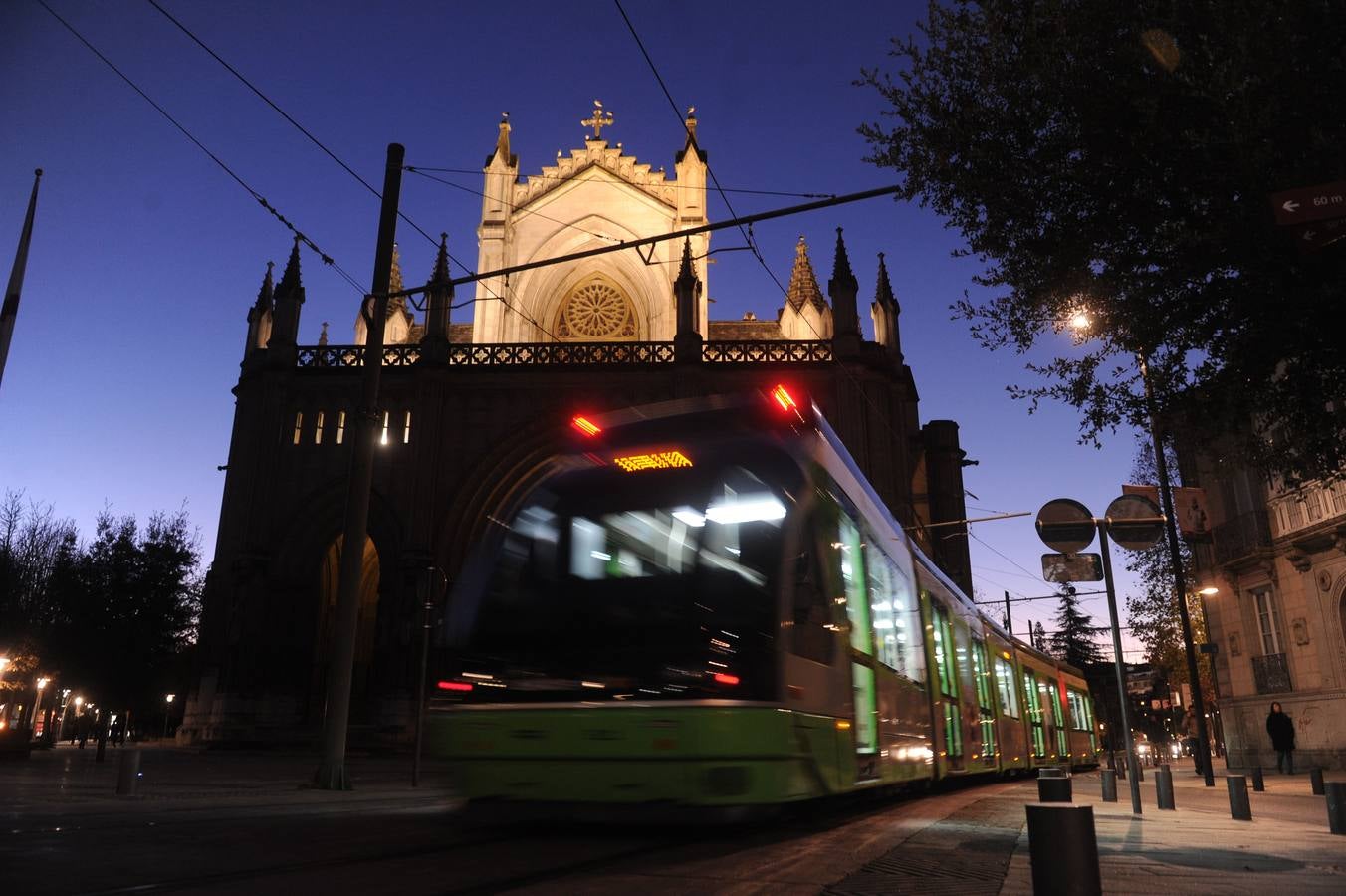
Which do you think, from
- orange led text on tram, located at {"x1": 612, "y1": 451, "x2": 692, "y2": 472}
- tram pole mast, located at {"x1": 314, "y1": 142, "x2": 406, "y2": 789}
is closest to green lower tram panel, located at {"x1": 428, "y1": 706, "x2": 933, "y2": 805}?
orange led text on tram, located at {"x1": 612, "y1": 451, "x2": 692, "y2": 472}

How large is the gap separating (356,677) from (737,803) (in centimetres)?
2640

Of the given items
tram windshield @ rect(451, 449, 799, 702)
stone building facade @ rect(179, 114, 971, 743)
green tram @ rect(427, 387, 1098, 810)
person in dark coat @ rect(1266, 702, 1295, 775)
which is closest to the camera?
green tram @ rect(427, 387, 1098, 810)

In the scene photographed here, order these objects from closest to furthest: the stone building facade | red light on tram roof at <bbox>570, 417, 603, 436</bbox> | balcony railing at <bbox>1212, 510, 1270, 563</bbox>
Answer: red light on tram roof at <bbox>570, 417, 603, 436</bbox>, balcony railing at <bbox>1212, 510, 1270, 563</bbox>, the stone building facade

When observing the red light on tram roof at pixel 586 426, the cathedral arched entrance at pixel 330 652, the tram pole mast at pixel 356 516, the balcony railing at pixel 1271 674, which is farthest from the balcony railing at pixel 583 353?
the red light on tram roof at pixel 586 426

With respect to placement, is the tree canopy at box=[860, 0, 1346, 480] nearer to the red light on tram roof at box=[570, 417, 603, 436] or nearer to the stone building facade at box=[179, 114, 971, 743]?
the red light on tram roof at box=[570, 417, 603, 436]

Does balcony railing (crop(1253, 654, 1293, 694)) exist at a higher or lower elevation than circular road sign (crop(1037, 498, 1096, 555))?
lower

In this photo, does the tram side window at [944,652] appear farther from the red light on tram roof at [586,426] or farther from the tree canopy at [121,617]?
the tree canopy at [121,617]

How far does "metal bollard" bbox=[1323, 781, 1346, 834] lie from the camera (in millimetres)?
7543

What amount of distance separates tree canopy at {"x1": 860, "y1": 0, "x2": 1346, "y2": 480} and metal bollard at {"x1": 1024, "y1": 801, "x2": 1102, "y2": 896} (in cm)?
539

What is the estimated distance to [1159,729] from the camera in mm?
21516

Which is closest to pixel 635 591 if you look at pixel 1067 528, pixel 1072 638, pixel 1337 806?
pixel 1067 528

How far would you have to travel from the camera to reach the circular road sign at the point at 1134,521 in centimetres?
855

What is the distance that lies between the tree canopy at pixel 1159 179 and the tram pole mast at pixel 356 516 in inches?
261

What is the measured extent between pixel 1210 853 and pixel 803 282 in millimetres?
43485
